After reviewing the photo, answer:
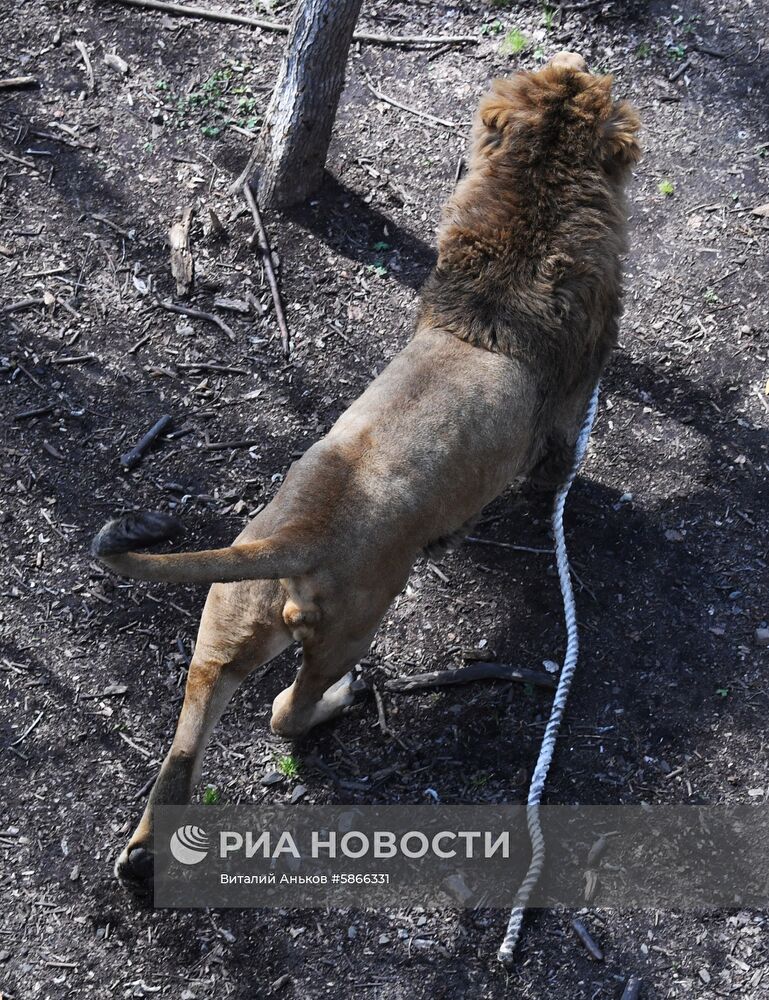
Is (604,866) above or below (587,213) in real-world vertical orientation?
below

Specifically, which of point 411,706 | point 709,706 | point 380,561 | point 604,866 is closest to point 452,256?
point 380,561

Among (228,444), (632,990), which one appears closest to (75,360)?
(228,444)

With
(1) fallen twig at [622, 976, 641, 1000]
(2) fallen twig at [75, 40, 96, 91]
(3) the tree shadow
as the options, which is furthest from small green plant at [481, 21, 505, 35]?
(1) fallen twig at [622, 976, 641, 1000]

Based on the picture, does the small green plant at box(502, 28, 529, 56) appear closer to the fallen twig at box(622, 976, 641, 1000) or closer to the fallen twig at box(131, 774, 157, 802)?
the fallen twig at box(131, 774, 157, 802)

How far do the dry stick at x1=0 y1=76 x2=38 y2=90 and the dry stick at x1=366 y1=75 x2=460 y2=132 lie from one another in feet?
7.28

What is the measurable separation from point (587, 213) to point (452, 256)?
0.61m

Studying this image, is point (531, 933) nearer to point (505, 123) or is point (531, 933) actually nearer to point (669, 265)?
point (505, 123)

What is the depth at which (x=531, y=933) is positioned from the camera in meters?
4.20

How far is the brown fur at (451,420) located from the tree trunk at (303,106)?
5.20ft

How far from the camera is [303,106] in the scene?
589 centimetres

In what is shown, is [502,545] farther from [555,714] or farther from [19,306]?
[19,306]

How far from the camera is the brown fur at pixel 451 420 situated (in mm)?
3750

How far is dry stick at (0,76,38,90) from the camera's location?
262 inches

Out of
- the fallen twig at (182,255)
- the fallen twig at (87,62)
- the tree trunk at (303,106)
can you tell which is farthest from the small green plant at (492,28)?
the fallen twig at (87,62)
